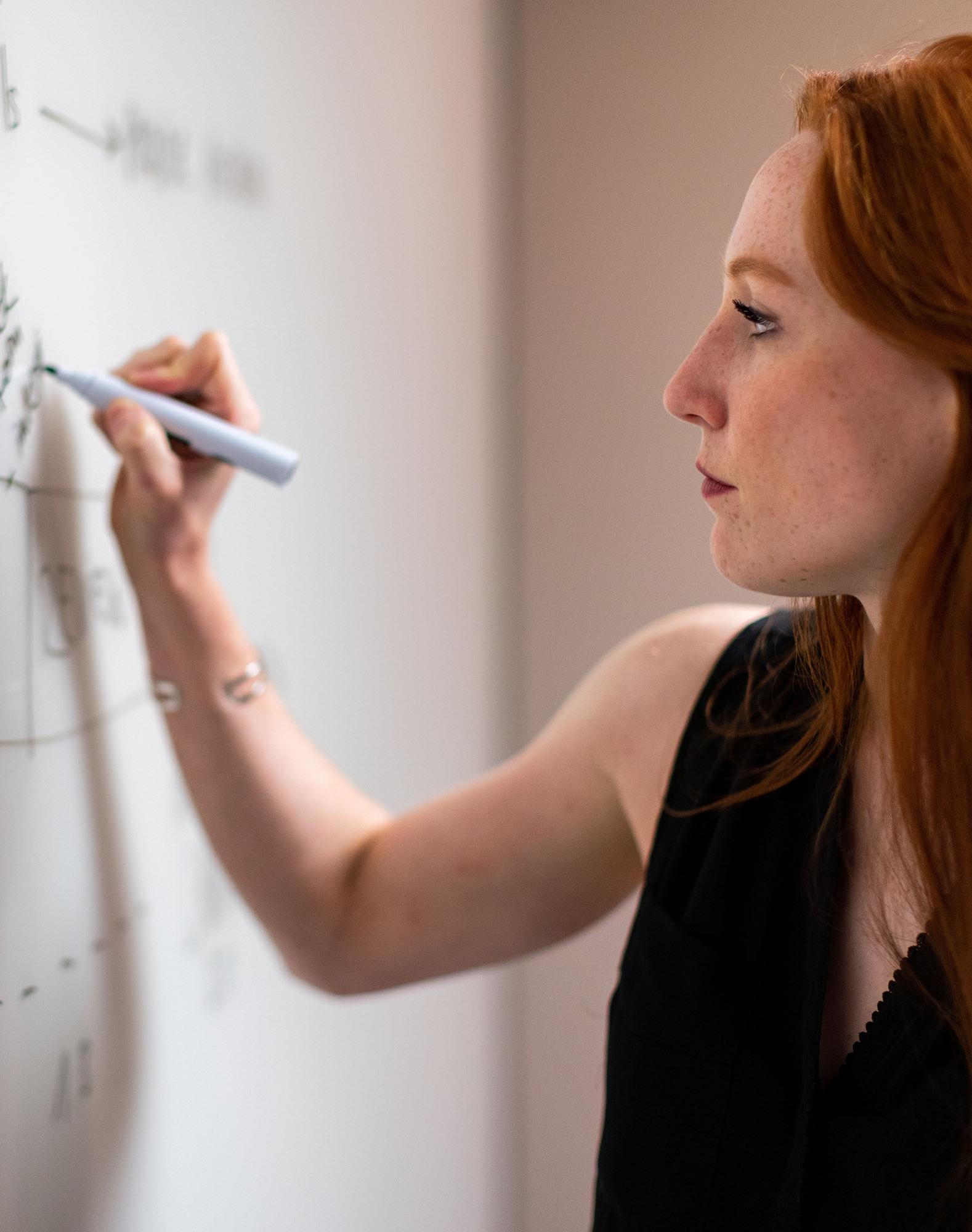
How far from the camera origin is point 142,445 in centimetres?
50

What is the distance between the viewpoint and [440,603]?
916 millimetres

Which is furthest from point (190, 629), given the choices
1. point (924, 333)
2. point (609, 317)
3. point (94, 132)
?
point (609, 317)

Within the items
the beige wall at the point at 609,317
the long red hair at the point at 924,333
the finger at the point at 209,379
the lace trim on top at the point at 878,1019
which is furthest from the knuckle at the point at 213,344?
the beige wall at the point at 609,317

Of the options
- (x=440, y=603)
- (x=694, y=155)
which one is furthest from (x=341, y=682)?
(x=694, y=155)

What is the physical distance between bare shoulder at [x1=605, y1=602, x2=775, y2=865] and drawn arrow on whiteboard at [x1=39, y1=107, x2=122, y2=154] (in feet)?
1.31

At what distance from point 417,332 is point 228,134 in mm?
262

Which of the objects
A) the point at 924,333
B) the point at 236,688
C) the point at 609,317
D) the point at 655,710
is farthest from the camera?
the point at 609,317

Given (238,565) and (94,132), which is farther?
(238,565)

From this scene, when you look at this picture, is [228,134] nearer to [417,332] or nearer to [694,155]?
[417,332]

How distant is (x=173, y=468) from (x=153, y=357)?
0.06 metres

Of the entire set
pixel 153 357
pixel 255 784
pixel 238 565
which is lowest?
pixel 255 784

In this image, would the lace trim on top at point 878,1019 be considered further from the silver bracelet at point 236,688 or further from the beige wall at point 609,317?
the beige wall at point 609,317

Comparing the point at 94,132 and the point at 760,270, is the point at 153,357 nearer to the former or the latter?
the point at 94,132

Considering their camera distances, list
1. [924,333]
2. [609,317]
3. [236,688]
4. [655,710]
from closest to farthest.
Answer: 1. [924,333]
2. [236,688]
3. [655,710]
4. [609,317]
